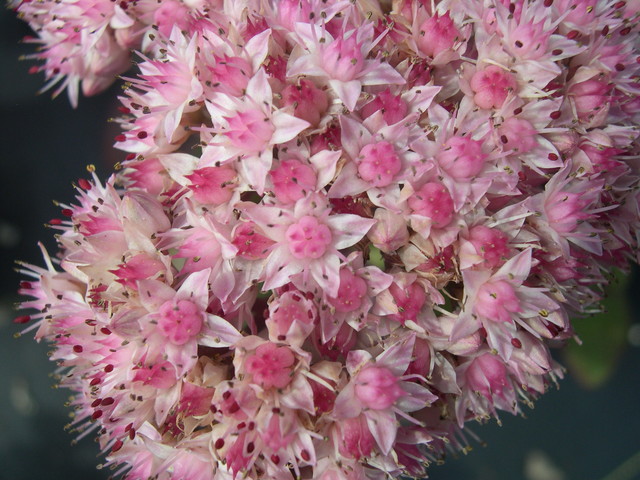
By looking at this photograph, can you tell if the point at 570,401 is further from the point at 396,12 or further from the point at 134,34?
the point at 134,34

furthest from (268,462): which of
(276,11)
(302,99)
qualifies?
(276,11)

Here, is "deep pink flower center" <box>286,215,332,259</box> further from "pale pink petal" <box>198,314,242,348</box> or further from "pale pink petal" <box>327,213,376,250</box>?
"pale pink petal" <box>198,314,242,348</box>

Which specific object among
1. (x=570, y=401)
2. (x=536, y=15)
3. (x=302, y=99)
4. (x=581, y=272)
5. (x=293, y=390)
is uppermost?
(x=536, y=15)

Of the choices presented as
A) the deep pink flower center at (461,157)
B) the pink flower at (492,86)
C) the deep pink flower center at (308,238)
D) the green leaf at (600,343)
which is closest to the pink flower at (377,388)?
the deep pink flower center at (308,238)

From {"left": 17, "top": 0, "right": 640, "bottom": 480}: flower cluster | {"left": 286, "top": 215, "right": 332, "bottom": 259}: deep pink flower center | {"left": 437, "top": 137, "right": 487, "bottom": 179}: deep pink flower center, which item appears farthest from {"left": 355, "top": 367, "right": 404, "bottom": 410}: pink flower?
{"left": 437, "top": 137, "right": 487, "bottom": 179}: deep pink flower center

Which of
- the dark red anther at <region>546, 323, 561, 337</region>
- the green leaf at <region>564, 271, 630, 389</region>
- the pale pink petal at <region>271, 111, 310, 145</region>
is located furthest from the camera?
the green leaf at <region>564, 271, 630, 389</region>

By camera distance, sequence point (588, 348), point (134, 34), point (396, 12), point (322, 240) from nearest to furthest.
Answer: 1. point (322, 240)
2. point (396, 12)
3. point (134, 34)
4. point (588, 348)

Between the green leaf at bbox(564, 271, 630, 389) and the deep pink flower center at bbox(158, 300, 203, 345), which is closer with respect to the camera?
the deep pink flower center at bbox(158, 300, 203, 345)

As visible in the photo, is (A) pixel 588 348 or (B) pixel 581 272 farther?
(A) pixel 588 348
